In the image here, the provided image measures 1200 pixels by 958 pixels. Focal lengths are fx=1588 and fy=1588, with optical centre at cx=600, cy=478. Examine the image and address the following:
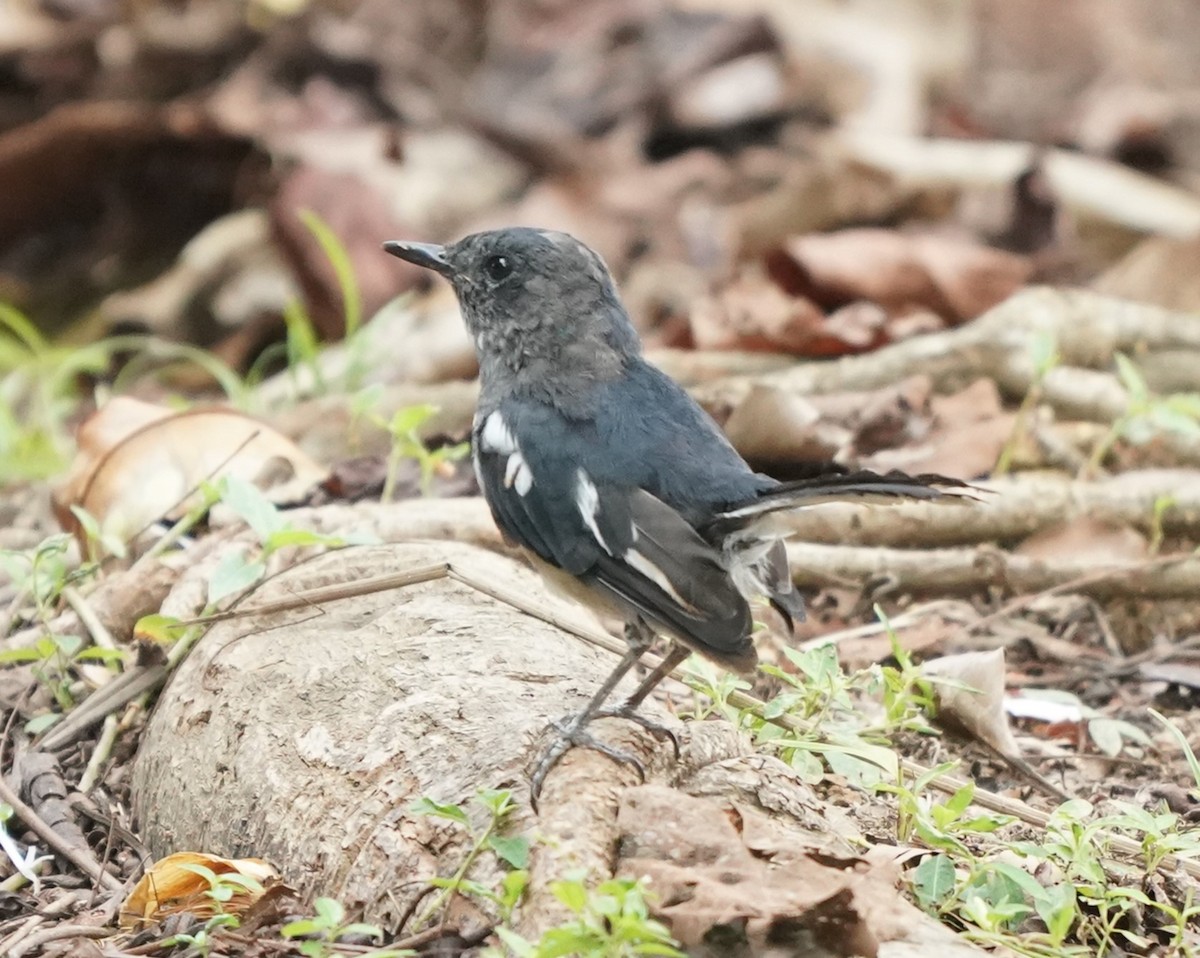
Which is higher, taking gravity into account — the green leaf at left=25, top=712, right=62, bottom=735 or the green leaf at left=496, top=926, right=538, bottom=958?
the green leaf at left=496, top=926, right=538, bottom=958

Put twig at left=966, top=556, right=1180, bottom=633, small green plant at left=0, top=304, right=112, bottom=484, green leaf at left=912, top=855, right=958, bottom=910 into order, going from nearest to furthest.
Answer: green leaf at left=912, top=855, right=958, bottom=910, twig at left=966, top=556, right=1180, bottom=633, small green plant at left=0, top=304, right=112, bottom=484

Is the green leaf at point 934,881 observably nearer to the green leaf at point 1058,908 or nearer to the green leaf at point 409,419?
the green leaf at point 1058,908

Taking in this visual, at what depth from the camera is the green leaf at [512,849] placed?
2373 millimetres

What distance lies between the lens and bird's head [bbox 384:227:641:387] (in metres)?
3.62

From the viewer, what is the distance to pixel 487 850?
8.14 ft

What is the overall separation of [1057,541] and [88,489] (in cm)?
267

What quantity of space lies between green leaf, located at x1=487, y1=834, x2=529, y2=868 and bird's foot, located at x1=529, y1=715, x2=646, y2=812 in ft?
0.61

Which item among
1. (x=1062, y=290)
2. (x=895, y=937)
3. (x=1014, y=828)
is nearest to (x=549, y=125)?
(x=1062, y=290)

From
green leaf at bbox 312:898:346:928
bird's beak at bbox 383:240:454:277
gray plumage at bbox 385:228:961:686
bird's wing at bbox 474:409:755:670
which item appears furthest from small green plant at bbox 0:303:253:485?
green leaf at bbox 312:898:346:928

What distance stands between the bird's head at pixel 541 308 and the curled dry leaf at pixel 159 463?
0.67 meters

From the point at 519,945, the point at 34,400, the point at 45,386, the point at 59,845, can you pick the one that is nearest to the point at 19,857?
the point at 59,845

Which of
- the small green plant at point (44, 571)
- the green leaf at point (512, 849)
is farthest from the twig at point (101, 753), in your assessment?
the green leaf at point (512, 849)

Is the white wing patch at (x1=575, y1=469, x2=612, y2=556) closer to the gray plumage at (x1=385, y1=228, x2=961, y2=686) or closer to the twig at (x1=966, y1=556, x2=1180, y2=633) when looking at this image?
the gray plumage at (x1=385, y1=228, x2=961, y2=686)

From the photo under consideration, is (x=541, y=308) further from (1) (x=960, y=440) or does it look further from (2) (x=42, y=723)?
(1) (x=960, y=440)
